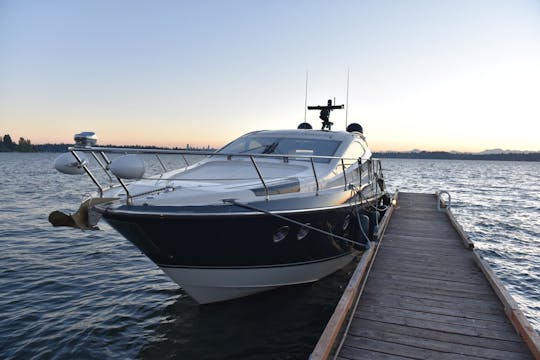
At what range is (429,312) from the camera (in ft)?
14.8

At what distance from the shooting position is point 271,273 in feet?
18.8

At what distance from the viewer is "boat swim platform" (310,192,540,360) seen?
3693 mm

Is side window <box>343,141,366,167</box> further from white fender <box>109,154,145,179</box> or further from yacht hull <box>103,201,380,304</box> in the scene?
white fender <box>109,154,145,179</box>

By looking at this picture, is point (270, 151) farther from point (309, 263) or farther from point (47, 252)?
point (47, 252)

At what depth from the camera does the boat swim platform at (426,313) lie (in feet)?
12.1

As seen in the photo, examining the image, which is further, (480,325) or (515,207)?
(515,207)

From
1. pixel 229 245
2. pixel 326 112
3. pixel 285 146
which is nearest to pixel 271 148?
pixel 285 146

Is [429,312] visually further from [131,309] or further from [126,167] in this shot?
[131,309]

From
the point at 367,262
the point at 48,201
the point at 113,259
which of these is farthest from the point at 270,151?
the point at 48,201

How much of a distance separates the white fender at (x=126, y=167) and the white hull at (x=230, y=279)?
1752mm

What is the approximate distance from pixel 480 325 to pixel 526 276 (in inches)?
276

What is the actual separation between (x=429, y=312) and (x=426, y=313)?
6cm

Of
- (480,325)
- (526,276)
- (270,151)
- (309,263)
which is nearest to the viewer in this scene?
(480,325)

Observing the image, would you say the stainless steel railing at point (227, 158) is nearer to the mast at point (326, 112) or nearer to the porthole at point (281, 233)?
the porthole at point (281, 233)
